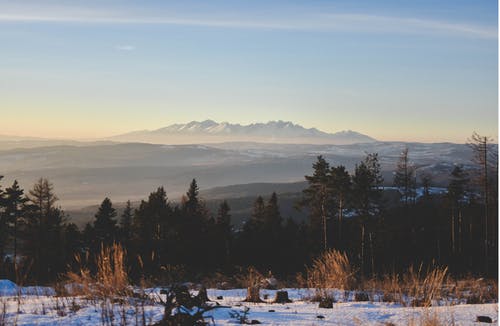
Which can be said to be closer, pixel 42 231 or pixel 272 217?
pixel 42 231

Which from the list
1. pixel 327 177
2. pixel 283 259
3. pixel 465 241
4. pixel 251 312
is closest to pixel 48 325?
pixel 251 312

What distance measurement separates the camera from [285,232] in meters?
46.0

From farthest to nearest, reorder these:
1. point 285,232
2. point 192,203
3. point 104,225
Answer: point 285,232
point 192,203
point 104,225

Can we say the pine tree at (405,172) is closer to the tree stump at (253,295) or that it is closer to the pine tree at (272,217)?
the pine tree at (272,217)

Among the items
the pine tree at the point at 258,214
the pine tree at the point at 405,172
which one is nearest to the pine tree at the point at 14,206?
the pine tree at the point at 258,214

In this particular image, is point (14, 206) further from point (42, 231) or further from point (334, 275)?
point (334, 275)

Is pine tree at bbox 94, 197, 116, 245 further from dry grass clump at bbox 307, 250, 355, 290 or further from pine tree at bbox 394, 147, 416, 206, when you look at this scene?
dry grass clump at bbox 307, 250, 355, 290

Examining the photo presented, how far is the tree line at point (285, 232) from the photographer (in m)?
33.9

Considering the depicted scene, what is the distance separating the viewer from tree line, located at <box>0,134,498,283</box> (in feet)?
111

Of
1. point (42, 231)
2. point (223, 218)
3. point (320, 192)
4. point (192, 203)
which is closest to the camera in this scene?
point (320, 192)

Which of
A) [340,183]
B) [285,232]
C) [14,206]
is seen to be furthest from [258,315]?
[285,232]

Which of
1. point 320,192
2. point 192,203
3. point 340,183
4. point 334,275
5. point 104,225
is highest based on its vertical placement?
point 340,183

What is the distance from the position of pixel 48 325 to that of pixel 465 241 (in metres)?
45.4

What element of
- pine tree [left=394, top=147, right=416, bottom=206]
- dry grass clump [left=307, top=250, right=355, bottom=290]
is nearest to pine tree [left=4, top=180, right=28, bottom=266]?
dry grass clump [left=307, top=250, right=355, bottom=290]
